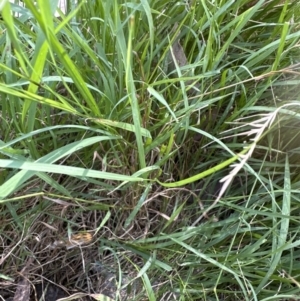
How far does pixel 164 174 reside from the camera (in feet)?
2.34

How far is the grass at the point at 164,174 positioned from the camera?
2.14 ft

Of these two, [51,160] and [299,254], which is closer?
[51,160]

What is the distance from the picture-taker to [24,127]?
0.61 meters

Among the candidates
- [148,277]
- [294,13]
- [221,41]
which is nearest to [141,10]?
[221,41]

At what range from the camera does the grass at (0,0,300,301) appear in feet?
2.14

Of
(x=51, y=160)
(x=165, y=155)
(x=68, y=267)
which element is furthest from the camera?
(x=68, y=267)

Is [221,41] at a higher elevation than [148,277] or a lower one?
higher

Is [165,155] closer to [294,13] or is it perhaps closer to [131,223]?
[131,223]

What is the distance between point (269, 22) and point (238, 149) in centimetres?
22

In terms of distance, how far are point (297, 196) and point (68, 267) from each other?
0.36 meters

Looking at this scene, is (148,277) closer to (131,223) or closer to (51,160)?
(131,223)

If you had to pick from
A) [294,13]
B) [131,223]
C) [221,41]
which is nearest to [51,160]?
[131,223]

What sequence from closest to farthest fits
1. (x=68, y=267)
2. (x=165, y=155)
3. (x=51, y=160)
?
1. (x=51, y=160)
2. (x=165, y=155)
3. (x=68, y=267)

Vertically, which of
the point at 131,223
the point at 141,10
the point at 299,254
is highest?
the point at 141,10
